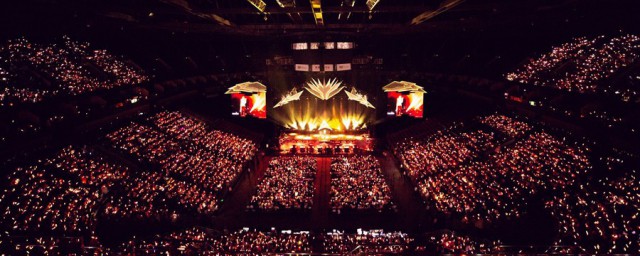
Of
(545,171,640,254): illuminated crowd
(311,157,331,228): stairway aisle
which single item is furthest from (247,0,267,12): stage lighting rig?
(545,171,640,254): illuminated crowd

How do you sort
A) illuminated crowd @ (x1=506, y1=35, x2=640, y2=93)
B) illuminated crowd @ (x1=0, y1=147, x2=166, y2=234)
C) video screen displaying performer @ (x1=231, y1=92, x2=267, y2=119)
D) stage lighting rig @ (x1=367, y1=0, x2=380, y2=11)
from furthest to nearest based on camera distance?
video screen displaying performer @ (x1=231, y1=92, x2=267, y2=119)
illuminated crowd @ (x1=506, y1=35, x2=640, y2=93)
stage lighting rig @ (x1=367, y1=0, x2=380, y2=11)
illuminated crowd @ (x1=0, y1=147, x2=166, y2=234)

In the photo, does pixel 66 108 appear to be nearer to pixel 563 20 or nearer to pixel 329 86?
pixel 329 86

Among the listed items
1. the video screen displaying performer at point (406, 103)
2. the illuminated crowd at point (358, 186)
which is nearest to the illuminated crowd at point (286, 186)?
the illuminated crowd at point (358, 186)

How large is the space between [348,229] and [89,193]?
9.79 metres

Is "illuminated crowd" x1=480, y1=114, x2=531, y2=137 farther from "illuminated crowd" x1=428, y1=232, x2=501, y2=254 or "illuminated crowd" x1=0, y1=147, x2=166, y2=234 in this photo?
"illuminated crowd" x1=0, y1=147, x2=166, y2=234

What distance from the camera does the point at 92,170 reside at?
1542cm

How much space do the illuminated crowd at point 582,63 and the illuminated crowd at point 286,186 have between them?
12.3 metres

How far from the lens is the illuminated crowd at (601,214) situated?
10.8 meters

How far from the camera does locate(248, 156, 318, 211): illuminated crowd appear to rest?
1619 cm

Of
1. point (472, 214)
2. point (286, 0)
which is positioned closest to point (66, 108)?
point (286, 0)

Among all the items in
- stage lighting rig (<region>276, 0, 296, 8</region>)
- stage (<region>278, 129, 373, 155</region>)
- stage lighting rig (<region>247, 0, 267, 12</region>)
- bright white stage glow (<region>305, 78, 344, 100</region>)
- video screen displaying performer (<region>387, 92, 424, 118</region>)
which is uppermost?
stage lighting rig (<region>276, 0, 296, 8</region>)

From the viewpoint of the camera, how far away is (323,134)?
30984 mm

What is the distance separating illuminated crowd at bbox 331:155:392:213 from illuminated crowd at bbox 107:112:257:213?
5.36 m

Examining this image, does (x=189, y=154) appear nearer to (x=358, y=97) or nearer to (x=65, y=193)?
(x=65, y=193)
